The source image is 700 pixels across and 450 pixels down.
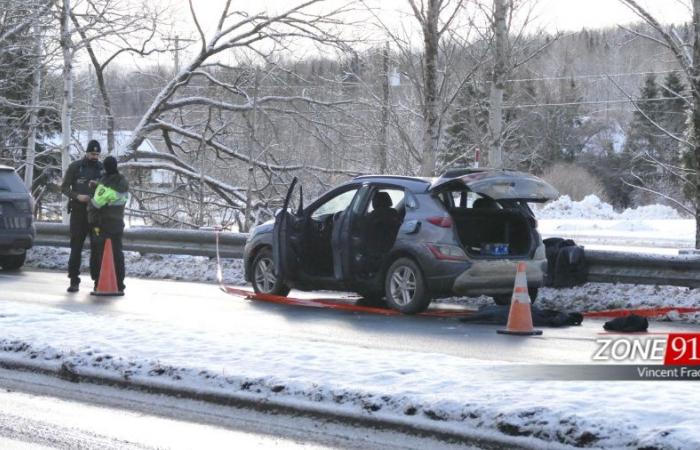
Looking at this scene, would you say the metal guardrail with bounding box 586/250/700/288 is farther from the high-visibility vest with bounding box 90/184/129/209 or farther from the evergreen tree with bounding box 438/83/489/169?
the evergreen tree with bounding box 438/83/489/169

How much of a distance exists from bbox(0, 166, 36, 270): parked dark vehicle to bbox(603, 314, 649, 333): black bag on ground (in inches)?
427

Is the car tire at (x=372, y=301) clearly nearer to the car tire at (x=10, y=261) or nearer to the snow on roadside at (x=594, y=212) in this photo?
the car tire at (x=10, y=261)

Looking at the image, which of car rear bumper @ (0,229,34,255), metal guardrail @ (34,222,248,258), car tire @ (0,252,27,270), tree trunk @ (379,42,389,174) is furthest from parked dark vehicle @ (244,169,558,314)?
tree trunk @ (379,42,389,174)

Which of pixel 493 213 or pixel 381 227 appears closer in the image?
pixel 493 213

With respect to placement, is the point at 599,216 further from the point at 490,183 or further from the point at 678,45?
the point at 490,183

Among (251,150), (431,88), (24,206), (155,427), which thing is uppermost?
(431,88)

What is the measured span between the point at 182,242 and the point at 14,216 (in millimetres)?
2755

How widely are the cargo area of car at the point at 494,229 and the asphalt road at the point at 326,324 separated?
1119mm

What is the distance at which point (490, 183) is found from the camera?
509 inches

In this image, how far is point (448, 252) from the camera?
13.0 metres

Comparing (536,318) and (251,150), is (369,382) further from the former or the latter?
(251,150)

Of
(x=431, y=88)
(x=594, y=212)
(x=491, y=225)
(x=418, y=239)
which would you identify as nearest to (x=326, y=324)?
(x=418, y=239)

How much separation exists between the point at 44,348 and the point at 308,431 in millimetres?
3426

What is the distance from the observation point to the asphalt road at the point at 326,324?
10414mm
